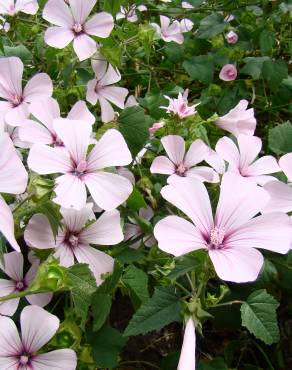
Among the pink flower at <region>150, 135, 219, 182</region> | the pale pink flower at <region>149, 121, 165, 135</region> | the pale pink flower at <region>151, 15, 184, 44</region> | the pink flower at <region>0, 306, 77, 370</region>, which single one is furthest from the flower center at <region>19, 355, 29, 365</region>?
the pale pink flower at <region>151, 15, 184, 44</region>

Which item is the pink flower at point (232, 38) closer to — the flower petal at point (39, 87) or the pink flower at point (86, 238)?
the flower petal at point (39, 87)

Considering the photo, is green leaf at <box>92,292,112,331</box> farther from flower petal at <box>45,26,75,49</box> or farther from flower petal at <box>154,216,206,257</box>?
flower petal at <box>45,26,75,49</box>

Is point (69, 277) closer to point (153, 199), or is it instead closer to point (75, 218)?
point (75, 218)

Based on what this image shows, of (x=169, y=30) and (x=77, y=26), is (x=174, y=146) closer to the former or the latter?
(x=77, y=26)

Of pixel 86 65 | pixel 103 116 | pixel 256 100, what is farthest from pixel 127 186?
pixel 256 100

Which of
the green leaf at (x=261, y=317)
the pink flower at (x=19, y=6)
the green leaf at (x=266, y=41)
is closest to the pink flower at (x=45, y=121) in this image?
the green leaf at (x=261, y=317)
